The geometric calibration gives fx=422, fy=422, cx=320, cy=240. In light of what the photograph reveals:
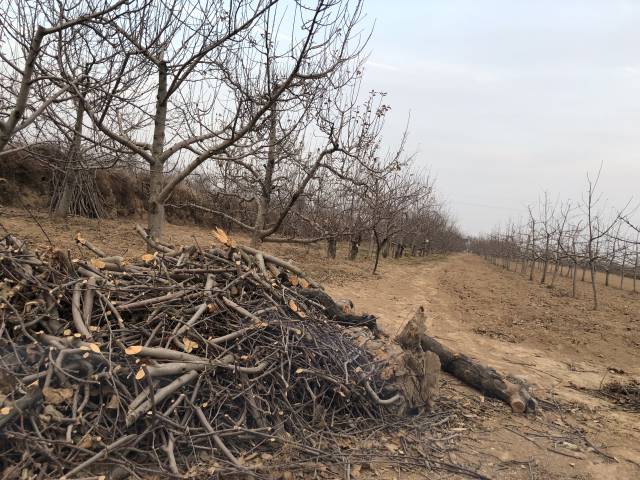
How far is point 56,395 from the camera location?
2.17 metres

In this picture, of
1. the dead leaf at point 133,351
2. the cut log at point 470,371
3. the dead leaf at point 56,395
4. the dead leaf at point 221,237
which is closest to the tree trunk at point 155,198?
the dead leaf at point 221,237

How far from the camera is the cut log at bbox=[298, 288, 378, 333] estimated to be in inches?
153

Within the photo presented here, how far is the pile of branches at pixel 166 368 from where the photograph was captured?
211cm

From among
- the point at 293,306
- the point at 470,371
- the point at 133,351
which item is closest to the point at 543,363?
the point at 470,371

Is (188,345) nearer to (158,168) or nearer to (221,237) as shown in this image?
(221,237)

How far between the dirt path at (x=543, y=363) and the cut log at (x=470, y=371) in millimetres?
121

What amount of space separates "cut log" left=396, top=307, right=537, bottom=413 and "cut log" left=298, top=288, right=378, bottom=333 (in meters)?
0.40

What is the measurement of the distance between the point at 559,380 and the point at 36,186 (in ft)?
50.0

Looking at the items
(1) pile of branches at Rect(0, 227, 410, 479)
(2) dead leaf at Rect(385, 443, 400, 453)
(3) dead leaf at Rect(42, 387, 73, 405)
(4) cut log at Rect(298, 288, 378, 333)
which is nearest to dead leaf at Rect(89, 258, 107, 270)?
(1) pile of branches at Rect(0, 227, 410, 479)

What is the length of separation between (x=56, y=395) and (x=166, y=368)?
21.3 inches

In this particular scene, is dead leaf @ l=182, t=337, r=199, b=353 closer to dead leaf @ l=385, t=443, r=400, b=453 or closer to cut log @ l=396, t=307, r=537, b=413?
dead leaf @ l=385, t=443, r=400, b=453

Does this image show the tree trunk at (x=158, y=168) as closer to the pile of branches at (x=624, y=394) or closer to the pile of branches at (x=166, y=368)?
the pile of branches at (x=166, y=368)

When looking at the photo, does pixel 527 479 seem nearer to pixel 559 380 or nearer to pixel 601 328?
pixel 559 380

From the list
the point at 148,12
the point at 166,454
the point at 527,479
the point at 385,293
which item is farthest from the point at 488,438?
the point at 385,293
